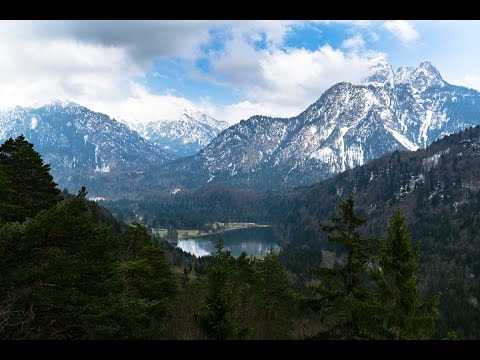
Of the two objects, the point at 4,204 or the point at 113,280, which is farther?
the point at 4,204

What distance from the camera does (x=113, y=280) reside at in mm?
23250

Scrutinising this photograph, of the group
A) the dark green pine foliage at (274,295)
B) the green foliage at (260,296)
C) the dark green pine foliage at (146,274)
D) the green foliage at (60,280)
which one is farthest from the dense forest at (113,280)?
the dark green pine foliage at (274,295)

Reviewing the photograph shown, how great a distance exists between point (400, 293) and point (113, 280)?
58.3 feet

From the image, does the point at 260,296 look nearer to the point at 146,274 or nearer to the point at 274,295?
the point at 274,295

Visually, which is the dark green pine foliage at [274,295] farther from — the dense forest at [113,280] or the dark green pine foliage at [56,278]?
the dark green pine foliage at [56,278]

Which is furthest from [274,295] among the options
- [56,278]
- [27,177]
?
[56,278]

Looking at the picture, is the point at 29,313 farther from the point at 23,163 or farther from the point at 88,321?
the point at 23,163

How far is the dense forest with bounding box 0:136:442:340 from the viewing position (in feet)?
61.9

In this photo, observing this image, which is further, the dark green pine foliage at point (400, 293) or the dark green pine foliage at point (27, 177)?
the dark green pine foliage at point (27, 177)

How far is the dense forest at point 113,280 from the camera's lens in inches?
742

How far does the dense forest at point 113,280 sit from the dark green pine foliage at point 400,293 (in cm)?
6

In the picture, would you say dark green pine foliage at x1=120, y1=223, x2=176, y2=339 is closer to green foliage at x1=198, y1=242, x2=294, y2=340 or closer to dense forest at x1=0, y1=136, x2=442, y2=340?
dense forest at x1=0, y1=136, x2=442, y2=340

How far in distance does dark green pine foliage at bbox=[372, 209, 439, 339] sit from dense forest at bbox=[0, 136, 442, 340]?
6 cm
